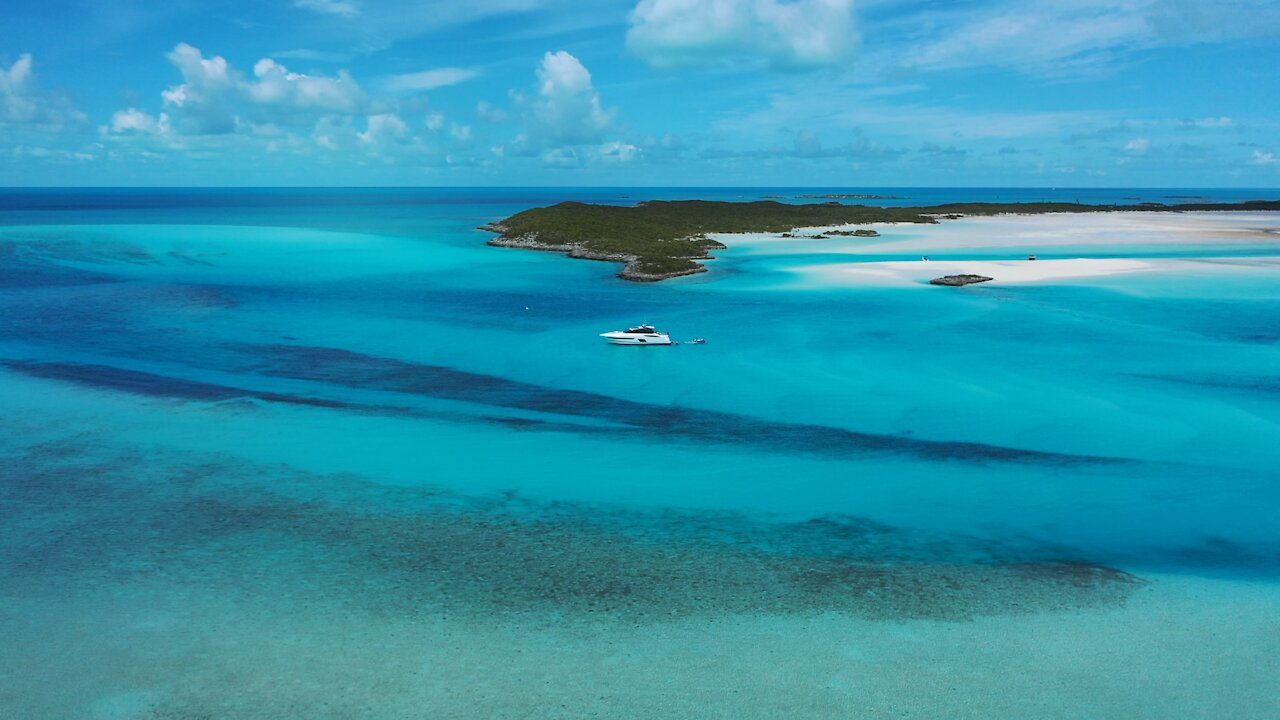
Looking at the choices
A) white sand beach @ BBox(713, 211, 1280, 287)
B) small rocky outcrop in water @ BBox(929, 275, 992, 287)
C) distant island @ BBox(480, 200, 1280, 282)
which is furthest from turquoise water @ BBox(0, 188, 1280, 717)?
distant island @ BBox(480, 200, 1280, 282)

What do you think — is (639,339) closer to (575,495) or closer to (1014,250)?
(575,495)

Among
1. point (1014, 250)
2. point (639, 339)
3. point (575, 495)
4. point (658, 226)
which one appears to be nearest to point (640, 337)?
point (639, 339)

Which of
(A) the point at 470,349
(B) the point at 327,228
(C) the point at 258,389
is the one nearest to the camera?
(C) the point at 258,389

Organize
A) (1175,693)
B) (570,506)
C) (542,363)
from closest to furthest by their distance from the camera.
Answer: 1. (1175,693)
2. (570,506)
3. (542,363)

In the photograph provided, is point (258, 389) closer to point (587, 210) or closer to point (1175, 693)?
point (1175, 693)

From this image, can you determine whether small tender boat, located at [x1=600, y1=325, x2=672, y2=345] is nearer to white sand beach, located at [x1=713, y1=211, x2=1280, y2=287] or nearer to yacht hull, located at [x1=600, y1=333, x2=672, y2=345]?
yacht hull, located at [x1=600, y1=333, x2=672, y2=345]

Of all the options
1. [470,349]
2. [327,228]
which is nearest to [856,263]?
[470,349]
